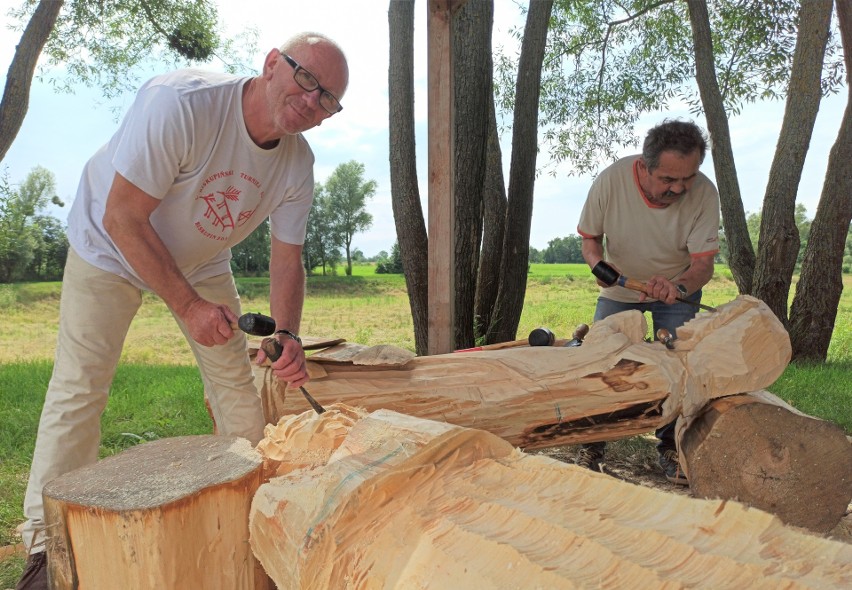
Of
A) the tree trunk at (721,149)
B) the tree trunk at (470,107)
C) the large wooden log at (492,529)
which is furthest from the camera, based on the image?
the tree trunk at (721,149)

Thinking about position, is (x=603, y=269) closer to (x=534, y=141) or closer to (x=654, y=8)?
(x=534, y=141)

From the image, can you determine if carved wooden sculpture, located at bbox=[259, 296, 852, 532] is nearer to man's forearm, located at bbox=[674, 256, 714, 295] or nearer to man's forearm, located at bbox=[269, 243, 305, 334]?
man's forearm, located at bbox=[269, 243, 305, 334]

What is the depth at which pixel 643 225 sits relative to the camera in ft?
11.7

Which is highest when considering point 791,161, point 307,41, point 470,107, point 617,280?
point 470,107

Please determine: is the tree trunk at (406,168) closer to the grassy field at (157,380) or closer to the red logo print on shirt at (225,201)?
the grassy field at (157,380)

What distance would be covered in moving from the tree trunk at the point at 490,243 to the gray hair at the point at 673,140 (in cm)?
219

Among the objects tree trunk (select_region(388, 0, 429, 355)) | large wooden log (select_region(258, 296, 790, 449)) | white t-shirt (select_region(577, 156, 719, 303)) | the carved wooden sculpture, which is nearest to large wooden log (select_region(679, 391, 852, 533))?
the carved wooden sculpture

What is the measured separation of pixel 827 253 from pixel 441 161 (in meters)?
4.56

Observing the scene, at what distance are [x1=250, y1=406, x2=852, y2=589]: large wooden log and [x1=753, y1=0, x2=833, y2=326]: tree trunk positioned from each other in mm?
5948

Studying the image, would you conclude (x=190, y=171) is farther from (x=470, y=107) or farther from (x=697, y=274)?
(x=470, y=107)

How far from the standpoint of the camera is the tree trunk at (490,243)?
222 inches

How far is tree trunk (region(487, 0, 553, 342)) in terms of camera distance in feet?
18.4

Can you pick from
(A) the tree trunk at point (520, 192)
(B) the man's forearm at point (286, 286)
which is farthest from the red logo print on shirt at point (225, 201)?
(A) the tree trunk at point (520, 192)

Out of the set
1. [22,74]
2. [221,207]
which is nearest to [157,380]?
[22,74]
